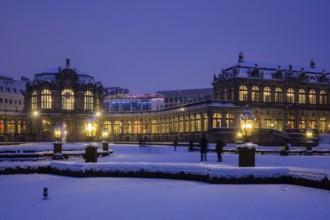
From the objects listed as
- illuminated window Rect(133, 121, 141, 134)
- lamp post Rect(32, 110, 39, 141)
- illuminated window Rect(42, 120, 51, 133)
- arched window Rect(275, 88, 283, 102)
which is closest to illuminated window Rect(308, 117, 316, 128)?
arched window Rect(275, 88, 283, 102)

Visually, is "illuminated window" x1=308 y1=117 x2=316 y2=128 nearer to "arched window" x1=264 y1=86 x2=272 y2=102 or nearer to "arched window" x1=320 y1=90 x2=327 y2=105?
"arched window" x1=320 y1=90 x2=327 y2=105

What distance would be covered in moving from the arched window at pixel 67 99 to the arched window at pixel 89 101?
132 inches

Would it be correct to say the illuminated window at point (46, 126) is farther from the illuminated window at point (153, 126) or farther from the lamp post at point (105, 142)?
the lamp post at point (105, 142)

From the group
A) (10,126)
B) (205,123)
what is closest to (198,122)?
(205,123)

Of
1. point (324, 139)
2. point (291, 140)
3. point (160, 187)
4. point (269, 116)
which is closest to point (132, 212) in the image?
point (160, 187)

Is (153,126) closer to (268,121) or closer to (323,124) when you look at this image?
(268,121)

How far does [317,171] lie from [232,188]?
4.25 metres

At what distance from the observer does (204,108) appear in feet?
273

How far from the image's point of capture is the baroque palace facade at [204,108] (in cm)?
8469

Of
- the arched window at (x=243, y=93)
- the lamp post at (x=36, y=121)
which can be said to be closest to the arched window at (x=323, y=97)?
the arched window at (x=243, y=93)

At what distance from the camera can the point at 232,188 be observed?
21859mm

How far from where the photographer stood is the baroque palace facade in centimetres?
Answer: 8469

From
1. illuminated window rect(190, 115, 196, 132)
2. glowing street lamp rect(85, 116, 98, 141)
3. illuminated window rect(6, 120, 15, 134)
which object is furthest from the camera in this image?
illuminated window rect(6, 120, 15, 134)

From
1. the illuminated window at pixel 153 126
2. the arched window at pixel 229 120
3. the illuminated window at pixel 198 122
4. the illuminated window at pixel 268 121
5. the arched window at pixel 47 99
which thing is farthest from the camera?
the illuminated window at pixel 153 126
